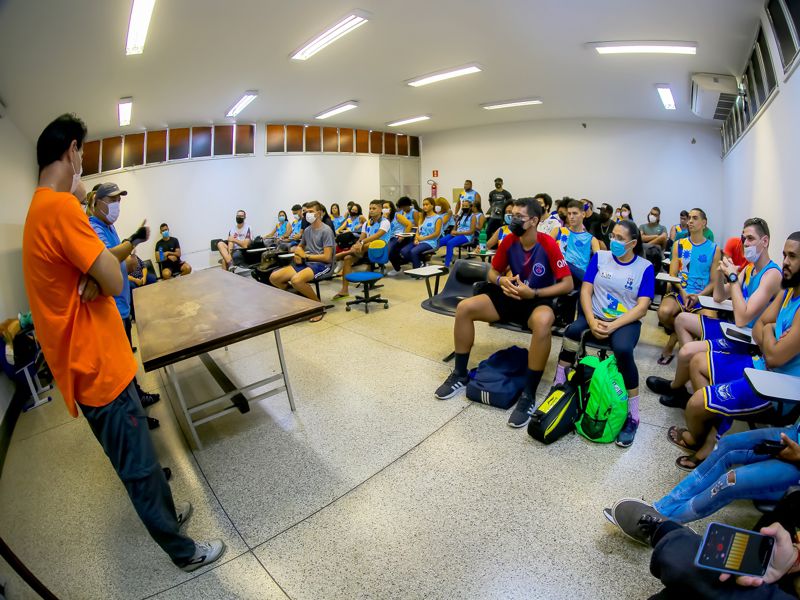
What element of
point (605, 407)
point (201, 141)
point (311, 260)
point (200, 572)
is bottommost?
point (200, 572)

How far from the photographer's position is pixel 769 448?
1.38 meters

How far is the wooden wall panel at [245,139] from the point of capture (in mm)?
9961

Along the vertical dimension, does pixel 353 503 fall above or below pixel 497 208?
below

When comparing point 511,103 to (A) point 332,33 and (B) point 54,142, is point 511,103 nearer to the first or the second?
(A) point 332,33

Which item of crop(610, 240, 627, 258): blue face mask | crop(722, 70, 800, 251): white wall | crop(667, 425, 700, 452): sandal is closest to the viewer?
crop(667, 425, 700, 452): sandal

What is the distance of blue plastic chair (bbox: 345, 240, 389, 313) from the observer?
4898mm

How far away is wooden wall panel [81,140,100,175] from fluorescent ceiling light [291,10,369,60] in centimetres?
618

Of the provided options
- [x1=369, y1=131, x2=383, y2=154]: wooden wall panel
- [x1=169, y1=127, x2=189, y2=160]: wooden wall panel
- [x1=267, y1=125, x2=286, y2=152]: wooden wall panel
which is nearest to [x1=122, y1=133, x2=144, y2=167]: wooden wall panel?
[x1=169, y1=127, x2=189, y2=160]: wooden wall panel

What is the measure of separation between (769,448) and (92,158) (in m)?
11.5

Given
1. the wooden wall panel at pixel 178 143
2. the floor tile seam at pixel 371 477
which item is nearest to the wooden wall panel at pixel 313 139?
the wooden wall panel at pixel 178 143

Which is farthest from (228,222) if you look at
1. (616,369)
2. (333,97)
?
(616,369)

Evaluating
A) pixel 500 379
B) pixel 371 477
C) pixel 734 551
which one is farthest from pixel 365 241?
pixel 734 551

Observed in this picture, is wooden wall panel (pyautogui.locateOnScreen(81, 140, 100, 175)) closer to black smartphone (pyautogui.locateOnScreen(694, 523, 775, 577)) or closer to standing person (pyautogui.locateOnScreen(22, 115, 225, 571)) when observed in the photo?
standing person (pyautogui.locateOnScreen(22, 115, 225, 571))

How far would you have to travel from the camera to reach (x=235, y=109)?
821cm
